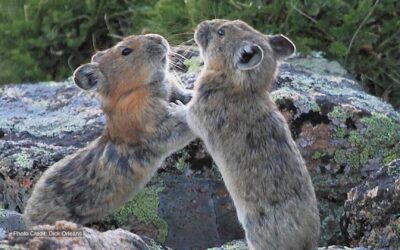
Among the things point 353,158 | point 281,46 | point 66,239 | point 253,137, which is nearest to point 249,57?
point 281,46

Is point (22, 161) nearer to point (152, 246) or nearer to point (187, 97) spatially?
point (187, 97)

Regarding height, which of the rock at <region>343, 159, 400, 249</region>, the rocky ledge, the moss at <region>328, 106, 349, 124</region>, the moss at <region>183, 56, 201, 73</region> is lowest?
the rocky ledge

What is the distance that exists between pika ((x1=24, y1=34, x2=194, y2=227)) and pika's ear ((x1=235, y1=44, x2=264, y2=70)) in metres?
0.86

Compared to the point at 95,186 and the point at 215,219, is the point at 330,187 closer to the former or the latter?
the point at 215,219

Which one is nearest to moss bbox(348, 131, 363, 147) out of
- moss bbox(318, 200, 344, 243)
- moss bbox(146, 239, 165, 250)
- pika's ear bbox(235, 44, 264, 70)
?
moss bbox(318, 200, 344, 243)

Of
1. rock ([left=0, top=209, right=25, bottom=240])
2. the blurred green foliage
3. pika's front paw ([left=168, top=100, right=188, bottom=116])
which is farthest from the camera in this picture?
the blurred green foliage

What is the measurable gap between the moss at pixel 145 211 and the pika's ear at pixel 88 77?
0.94 metres

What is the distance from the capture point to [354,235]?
7328 mm

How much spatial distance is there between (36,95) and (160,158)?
2791mm

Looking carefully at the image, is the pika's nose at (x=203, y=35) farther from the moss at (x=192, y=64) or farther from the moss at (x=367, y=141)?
the moss at (x=192, y=64)

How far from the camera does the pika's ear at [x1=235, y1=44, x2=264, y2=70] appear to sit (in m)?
7.51

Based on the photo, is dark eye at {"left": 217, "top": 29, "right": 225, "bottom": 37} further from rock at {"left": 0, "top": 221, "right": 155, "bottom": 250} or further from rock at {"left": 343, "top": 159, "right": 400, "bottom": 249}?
rock at {"left": 0, "top": 221, "right": 155, "bottom": 250}

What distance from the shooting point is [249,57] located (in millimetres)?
7590

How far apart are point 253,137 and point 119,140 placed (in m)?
1.33
